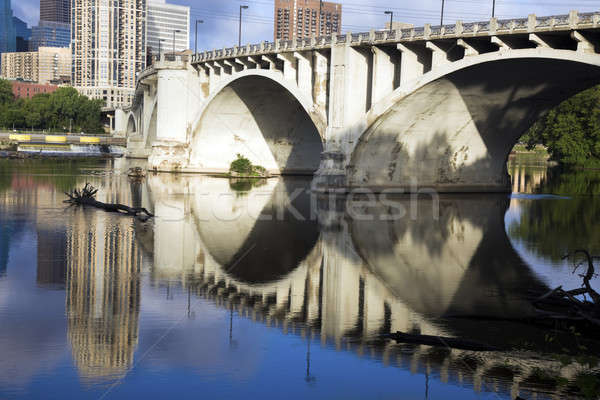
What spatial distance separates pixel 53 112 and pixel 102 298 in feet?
464

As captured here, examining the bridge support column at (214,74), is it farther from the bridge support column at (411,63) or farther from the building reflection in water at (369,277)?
the building reflection in water at (369,277)

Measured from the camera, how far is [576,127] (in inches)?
2667

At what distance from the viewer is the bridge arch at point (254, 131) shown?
54.0 meters

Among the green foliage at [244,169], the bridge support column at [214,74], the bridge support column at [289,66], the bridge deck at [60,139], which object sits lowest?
the green foliage at [244,169]

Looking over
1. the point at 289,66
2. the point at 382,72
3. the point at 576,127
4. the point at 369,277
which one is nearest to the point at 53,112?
the point at 576,127

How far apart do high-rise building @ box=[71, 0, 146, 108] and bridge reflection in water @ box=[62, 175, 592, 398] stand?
173 meters

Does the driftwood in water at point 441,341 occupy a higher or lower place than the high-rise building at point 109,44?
lower

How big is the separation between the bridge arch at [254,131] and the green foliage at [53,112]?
94891mm

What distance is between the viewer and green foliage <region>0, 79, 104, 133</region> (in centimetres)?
14150

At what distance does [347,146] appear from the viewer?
37938 millimetres

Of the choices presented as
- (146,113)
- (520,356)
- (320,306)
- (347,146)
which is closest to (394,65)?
(347,146)

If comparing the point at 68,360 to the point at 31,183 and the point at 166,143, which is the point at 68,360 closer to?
the point at 31,183

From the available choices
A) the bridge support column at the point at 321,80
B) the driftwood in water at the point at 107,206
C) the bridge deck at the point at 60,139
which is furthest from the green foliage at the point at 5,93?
the driftwood in water at the point at 107,206

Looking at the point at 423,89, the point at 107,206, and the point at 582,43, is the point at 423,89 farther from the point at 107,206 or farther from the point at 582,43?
the point at 107,206
